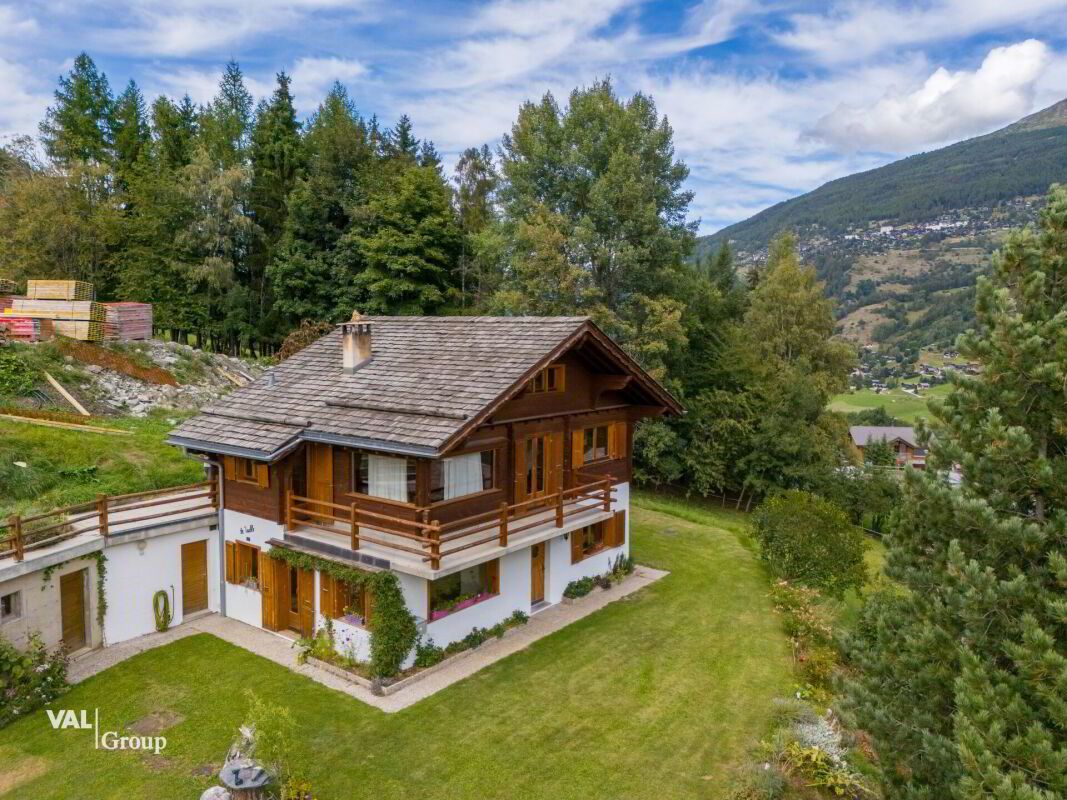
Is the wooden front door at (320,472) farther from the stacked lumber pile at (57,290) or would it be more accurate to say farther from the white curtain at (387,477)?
the stacked lumber pile at (57,290)

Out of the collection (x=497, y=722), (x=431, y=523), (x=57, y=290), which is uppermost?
(x=57, y=290)

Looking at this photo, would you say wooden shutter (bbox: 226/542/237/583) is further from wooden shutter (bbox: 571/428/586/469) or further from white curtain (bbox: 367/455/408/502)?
wooden shutter (bbox: 571/428/586/469)

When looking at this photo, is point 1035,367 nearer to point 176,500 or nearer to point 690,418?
point 176,500

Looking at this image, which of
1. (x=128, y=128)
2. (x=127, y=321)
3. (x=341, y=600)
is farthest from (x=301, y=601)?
(x=128, y=128)

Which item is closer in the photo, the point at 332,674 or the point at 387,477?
the point at 332,674

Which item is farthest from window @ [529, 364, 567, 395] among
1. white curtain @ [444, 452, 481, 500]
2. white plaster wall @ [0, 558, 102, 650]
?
white plaster wall @ [0, 558, 102, 650]

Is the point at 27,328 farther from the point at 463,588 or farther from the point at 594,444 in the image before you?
the point at 594,444

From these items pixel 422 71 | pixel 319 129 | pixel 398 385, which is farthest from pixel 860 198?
pixel 398 385
